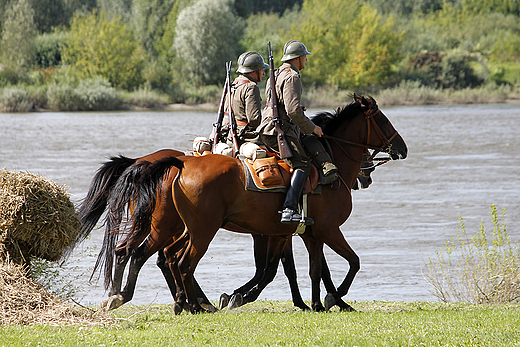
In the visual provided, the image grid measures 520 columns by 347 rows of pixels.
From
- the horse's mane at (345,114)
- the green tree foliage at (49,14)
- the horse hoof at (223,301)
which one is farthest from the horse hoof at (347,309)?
the green tree foliage at (49,14)

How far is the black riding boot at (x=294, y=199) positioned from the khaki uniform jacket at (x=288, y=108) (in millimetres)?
534

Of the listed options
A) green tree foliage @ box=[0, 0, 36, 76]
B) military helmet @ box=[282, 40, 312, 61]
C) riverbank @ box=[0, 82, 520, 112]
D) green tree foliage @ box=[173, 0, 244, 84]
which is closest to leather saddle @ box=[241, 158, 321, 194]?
military helmet @ box=[282, 40, 312, 61]

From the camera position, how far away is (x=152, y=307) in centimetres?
880

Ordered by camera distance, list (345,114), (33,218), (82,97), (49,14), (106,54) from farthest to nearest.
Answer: (49,14) < (106,54) < (82,97) < (345,114) < (33,218)

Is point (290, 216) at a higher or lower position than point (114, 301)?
higher

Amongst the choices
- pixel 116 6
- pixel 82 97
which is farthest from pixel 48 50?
pixel 116 6

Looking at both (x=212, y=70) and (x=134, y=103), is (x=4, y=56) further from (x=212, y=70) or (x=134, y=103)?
(x=212, y=70)

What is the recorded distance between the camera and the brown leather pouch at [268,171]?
7.88m

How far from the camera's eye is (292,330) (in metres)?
6.81

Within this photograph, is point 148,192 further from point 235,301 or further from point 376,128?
point 376,128

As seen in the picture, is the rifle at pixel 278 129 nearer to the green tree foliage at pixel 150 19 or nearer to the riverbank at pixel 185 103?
the riverbank at pixel 185 103

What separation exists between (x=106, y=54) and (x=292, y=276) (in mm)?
55461

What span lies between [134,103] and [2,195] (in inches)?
1953

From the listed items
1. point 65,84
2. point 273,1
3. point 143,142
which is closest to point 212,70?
point 65,84
